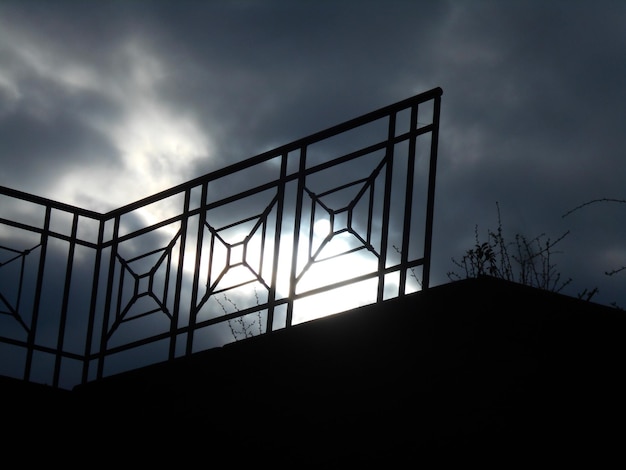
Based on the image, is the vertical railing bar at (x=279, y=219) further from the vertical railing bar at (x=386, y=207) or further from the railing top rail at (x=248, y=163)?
the vertical railing bar at (x=386, y=207)

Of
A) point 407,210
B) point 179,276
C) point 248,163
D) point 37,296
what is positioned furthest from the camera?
point 37,296

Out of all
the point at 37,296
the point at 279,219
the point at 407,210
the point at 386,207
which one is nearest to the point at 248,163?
the point at 279,219

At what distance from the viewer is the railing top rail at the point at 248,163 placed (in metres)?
6.45

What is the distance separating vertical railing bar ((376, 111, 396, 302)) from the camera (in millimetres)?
6176

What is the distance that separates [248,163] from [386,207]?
1500 mm

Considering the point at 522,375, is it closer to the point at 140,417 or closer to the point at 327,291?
the point at 327,291

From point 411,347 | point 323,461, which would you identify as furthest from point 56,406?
point 411,347

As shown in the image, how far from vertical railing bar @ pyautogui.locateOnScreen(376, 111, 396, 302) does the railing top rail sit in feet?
0.43

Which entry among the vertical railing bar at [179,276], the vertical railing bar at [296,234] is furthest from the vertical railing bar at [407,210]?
the vertical railing bar at [179,276]

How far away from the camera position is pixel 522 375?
17.1ft

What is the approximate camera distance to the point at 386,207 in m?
6.33

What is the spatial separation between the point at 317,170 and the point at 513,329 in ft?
6.46

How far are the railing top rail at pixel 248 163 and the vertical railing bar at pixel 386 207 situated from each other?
0.43 ft

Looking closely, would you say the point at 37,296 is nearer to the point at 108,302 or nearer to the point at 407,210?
the point at 108,302
